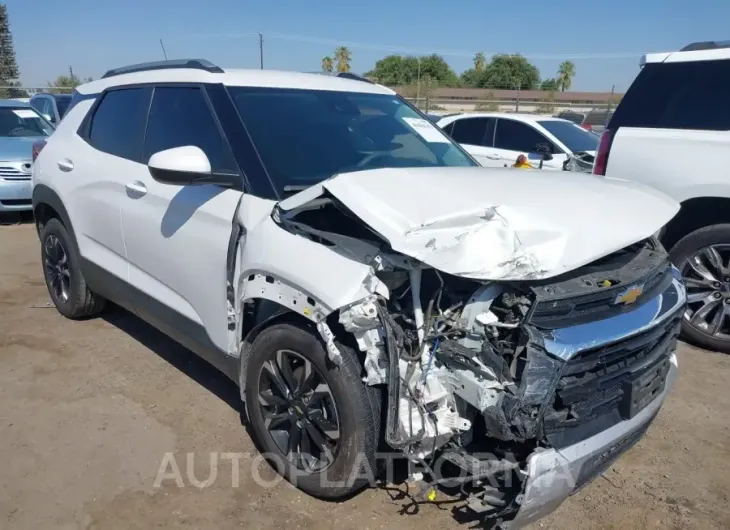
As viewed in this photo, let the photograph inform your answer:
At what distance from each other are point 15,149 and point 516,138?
768cm

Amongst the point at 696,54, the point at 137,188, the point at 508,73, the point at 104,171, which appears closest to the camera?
the point at 137,188

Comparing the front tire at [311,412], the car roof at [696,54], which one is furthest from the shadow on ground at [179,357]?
the car roof at [696,54]

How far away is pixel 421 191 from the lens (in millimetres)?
2627

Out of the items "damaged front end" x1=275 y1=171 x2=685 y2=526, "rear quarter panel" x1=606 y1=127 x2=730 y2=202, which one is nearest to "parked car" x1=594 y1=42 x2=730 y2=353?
"rear quarter panel" x1=606 y1=127 x2=730 y2=202

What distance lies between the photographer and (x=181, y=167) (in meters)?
2.89

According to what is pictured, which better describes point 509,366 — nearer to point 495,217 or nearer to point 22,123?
point 495,217

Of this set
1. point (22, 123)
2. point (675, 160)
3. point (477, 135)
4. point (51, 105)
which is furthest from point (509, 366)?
point (51, 105)

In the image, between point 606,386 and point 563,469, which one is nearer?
point 563,469

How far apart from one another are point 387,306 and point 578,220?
2.77 feet

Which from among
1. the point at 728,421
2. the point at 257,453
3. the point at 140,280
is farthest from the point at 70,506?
the point at 728,421

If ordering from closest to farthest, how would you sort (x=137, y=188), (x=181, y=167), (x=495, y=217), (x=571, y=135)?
(x=495, y=217), (x=181, y=167), (x=137, y=188), (x=571, y=135)

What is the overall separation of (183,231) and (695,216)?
12.6 feet

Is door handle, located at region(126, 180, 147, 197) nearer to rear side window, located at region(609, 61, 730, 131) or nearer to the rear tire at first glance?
the rear tire

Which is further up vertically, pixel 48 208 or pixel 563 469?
pixel 48 208
